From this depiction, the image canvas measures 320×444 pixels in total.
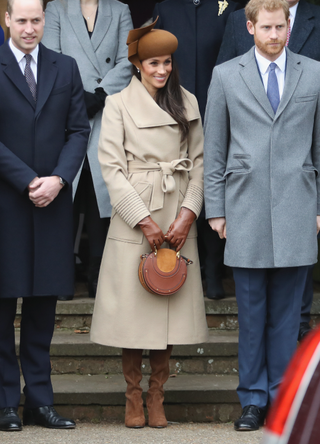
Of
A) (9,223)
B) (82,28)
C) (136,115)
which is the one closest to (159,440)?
(9,223)

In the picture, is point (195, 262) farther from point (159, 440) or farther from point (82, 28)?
point (82, 28)

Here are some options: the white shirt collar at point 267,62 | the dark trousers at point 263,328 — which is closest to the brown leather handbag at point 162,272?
the dark trousers at point 263,328

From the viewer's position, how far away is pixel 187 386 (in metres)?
4.17

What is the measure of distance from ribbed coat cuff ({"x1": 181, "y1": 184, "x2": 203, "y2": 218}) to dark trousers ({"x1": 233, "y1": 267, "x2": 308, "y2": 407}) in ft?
1.23

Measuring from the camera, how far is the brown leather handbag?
3514 mm

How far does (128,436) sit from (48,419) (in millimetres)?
397

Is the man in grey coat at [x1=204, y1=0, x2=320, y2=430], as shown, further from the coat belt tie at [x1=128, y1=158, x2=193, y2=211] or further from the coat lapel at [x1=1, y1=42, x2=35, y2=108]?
the coat lapel at [x1=1, y1=42, x2=35, y2=108]

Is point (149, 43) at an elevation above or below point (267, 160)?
above

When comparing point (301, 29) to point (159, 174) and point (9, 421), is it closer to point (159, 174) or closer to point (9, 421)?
point (159, 174)

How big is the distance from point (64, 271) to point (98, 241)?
132cm

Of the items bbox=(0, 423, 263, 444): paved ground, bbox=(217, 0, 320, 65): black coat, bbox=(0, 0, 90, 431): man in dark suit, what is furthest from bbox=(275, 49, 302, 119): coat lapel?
bbox=(0, 423, 263, 444): paved ground

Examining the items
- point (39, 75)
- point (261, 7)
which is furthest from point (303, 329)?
point (39, 75)

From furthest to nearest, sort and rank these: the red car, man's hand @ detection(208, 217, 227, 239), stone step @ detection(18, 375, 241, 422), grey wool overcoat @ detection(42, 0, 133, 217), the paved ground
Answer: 1. grey wool overcoat @ detection(42, 0, 133, 217)
2. stone step @ detection(18, 375, 241, 422)
3. man's hand @ detection(208, 217, 227, 239)
4. the paved ground
5. the red car

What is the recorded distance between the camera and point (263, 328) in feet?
11.6
